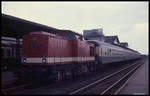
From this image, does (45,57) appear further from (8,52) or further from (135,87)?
A: (8,52)

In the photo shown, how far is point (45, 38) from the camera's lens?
54.0 ft

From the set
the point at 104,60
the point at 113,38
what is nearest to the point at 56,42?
the point at 104,60

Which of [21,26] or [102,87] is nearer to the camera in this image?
[102,87]

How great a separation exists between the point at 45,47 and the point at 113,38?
100 m

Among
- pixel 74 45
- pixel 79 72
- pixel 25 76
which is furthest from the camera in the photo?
pixel 79 72

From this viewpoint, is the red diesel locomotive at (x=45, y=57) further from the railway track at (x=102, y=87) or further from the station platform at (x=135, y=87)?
the station platform at (x=135, y=87)

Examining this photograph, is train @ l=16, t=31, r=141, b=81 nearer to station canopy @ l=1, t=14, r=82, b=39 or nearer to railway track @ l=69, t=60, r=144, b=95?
station canopy @ l=1, t=14, r=82, b=39

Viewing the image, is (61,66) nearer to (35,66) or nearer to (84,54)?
(35,66)

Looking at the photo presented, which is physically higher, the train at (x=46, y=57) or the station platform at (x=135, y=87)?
the train at (x=46, y=57)

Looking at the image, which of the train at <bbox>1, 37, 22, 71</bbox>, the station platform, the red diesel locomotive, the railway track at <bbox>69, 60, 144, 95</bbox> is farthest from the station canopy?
the station platform

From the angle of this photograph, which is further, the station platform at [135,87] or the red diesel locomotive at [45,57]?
the red diesel locomotive at [45,57]

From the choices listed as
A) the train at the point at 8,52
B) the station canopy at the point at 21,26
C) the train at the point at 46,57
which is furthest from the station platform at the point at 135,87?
the train at the point at 8,52

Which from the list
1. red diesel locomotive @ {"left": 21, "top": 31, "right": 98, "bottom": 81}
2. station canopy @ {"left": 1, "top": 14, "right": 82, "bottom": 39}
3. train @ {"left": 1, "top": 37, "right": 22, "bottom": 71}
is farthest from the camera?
train @ {"left": 1, "top": 37, "right": 22, "bottom": 71}

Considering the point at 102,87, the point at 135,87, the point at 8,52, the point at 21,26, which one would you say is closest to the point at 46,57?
the point at 102,87
